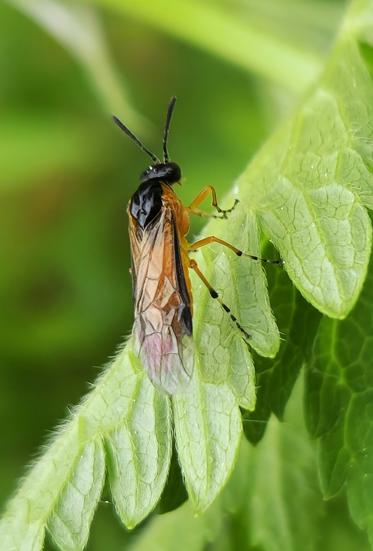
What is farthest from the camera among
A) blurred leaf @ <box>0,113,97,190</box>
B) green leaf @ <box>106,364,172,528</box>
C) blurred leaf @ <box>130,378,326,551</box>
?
blurred leaf @ <box>0,113,97,190</box>

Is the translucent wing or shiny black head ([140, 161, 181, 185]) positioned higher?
shiny black head ([140, 161, 181, 185])

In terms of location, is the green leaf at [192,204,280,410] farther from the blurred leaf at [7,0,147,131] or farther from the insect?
the blurred leaf at [7,0,147,131]

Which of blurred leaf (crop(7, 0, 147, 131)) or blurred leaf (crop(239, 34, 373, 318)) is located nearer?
blurred leaf (crop(239, 34, 373, 318))

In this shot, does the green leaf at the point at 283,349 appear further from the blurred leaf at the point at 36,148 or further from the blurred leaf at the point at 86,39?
the blurred leaf at the point at 36,148

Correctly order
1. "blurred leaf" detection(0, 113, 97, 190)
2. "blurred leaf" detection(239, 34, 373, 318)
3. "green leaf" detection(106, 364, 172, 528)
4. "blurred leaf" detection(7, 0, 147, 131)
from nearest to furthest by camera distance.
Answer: "blurred leaf" detection(239, 34, 373, 318), "green leaf" detection(106, 364, 172, 528), "blurred leaf" detection(7, 0, 147, 131), "blurred leaf" detection(0, 113, 97, 190)

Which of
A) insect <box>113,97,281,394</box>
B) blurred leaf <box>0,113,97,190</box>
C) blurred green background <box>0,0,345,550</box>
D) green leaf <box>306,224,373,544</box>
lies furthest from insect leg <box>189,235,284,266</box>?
blurred leaf <box>0,113,97,190</box>

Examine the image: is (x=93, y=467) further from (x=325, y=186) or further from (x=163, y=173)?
(x=163, y=173)

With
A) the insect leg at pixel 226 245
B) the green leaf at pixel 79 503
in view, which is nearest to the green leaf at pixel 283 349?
the insect leg at pixel 226 245

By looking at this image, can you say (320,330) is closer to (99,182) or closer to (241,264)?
(241,264)
